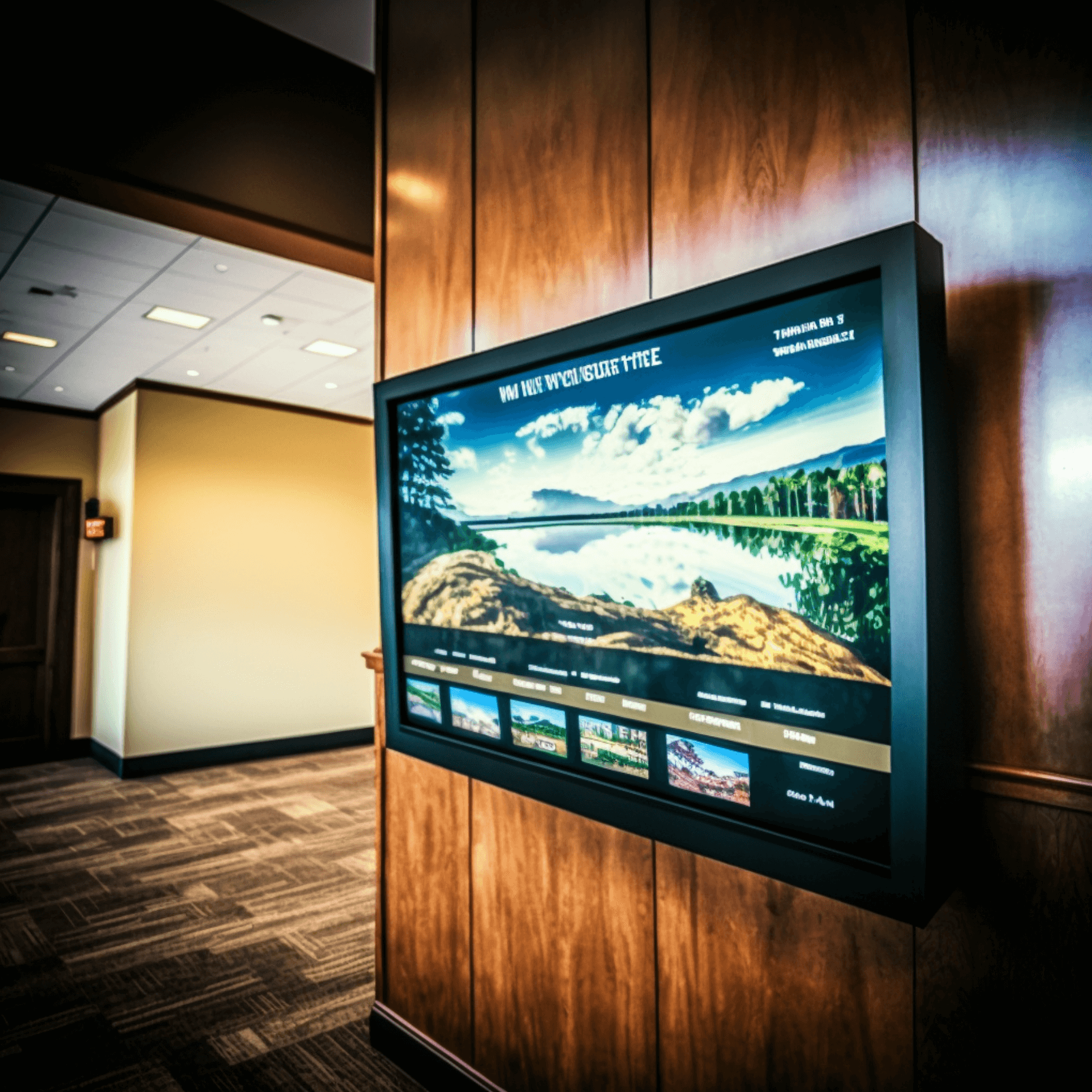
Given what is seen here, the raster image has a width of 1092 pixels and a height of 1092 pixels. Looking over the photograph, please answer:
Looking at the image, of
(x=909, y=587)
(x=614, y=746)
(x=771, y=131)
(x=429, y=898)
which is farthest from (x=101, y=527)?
(x=909, y=587)

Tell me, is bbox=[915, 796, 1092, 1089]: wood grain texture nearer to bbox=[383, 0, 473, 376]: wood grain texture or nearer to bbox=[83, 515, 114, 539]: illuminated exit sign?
bbox=[383, 0, 473, 376]: wood grain texture

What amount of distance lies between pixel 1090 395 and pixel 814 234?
55cm

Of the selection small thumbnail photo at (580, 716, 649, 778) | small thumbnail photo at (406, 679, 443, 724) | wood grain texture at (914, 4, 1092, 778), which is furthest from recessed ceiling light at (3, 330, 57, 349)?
wood grain texture at (914, 4, 1092, 778)

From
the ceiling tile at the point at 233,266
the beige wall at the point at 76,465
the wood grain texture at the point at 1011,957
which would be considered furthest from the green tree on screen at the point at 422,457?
the beige wall at the point at 76,465

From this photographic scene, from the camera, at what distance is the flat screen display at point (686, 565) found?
1.20m

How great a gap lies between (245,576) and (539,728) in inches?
211

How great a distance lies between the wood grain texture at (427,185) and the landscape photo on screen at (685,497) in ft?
1.27

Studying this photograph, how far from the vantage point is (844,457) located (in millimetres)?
1202

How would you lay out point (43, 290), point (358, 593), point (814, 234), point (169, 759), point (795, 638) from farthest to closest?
1. point (358, 593)
2. point (169, 759)
3. point (43, 290)
4. point (814, 234)
5. point (795, 638)

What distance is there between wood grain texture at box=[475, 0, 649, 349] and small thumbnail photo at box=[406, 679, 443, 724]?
936mm

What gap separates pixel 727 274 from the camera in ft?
5.08

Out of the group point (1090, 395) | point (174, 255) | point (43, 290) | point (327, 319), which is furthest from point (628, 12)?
point (43, 290)

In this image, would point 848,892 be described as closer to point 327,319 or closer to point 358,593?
point 327,319

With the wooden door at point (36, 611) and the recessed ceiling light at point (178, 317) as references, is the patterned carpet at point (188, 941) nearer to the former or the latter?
the wooden door at point (36, 611)
